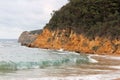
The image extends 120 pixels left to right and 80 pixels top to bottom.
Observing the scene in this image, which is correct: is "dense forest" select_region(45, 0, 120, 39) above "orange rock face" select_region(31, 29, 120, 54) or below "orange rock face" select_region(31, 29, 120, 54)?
above

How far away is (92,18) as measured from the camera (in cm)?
6719

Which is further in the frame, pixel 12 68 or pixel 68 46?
pixel 68 46

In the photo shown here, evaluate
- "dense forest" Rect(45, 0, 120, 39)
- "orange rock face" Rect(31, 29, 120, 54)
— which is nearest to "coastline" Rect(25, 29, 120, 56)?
"orange rock face" Rect(31, 29, 120, 54)

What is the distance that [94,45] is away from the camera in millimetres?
57438

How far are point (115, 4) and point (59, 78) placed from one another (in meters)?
46.4

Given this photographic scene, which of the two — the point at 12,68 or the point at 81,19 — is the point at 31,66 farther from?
the point at 81,19

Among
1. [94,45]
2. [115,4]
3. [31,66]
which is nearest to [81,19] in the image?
[115,4]

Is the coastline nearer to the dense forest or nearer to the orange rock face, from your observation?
the orange rock face

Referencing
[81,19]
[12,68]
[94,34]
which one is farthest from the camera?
[81,19]

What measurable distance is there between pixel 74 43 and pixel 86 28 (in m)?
3.45

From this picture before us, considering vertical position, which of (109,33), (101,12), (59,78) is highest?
(101,12)

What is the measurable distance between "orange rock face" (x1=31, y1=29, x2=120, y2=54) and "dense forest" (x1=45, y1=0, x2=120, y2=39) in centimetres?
96

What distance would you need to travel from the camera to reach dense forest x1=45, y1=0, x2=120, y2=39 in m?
58.7

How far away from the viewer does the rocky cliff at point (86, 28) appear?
56.1m
